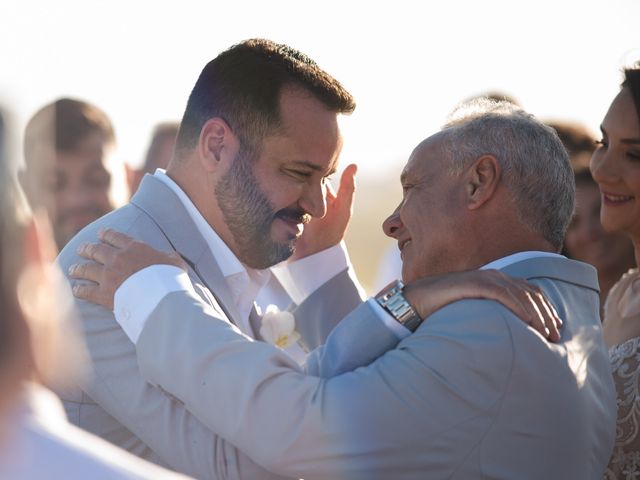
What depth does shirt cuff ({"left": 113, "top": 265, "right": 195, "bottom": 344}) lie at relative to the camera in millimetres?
3176

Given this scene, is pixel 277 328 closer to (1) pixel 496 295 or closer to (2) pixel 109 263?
(2) pixel 109 263

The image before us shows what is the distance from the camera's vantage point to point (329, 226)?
16.7 feet

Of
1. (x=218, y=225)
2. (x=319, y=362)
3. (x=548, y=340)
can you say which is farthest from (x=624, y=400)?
(x=218, y=225)

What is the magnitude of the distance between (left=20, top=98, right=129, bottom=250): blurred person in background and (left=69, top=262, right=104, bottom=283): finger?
3408 mm

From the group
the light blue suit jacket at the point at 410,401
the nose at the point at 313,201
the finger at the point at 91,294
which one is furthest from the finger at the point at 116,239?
the nose at the point at 313,201

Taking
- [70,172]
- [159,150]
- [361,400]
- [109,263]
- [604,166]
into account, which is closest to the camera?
[361,400]

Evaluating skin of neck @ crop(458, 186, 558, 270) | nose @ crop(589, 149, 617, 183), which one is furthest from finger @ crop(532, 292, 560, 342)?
nose @ crop(589, 149, 617, 183)

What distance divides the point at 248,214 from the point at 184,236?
45 cm

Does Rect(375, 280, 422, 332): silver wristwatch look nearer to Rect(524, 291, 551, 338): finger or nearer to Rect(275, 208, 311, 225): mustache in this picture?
Rect(524, 291, 551, 338): finger

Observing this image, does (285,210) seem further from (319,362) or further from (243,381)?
(243,381)

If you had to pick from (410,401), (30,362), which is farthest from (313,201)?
(30,362)

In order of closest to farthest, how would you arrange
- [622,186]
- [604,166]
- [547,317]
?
[547,317], [622,186], [604,166]

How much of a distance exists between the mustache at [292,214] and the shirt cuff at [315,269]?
29.9 inches

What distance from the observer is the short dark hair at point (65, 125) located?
6809 mm
